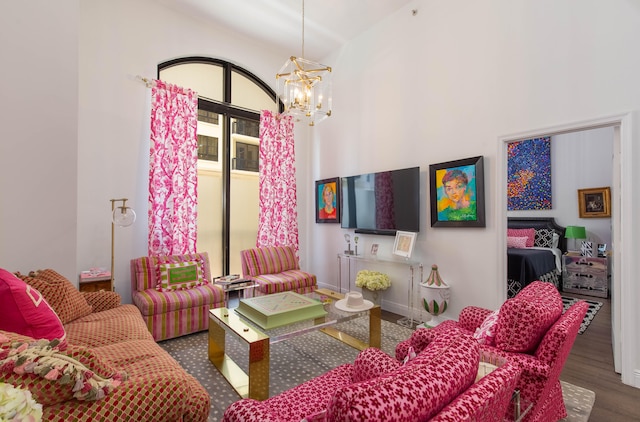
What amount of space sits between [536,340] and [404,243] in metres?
2.31

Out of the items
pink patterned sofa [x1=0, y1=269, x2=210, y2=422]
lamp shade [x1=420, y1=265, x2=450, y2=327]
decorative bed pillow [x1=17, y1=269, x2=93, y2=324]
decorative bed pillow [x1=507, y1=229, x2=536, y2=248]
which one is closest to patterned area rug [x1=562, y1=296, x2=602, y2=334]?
decorative bed pillow [x1=507, y1=229, x2=536, y2=248]

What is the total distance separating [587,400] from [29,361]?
10.5 ft

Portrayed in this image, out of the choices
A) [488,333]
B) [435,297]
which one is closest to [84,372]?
[488,333]

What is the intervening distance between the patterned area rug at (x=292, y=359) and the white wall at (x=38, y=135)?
133 centimetres

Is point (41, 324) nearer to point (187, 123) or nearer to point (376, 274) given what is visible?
point (187, 123)

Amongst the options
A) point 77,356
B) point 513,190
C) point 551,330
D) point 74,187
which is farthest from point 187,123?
point 513,190

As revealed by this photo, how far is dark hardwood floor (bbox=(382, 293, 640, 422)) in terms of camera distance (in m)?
2.07

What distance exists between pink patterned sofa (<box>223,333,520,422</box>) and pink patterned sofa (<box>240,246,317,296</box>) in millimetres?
2610

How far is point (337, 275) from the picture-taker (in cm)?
508

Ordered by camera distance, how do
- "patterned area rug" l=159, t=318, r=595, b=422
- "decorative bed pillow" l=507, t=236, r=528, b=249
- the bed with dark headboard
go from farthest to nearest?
"decorative bed pillow" l=507, t=236, r=528, b=249
the bed with dark headboard
"patterned area rug" l=159, t=318, r=595, b=422

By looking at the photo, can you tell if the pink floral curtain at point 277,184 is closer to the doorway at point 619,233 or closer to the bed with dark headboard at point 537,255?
the bed with dark headboard at point 537,255

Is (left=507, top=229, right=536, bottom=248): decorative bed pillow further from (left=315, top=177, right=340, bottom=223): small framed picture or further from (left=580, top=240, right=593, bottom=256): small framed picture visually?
(left=315, top=177, right=340, bottom=223): small framed picture

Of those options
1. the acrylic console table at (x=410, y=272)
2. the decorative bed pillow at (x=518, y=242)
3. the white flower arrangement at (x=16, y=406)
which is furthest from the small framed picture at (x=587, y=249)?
the white flower arrangement at (x=16, y=406)

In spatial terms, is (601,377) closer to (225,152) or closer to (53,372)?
(53,372)
